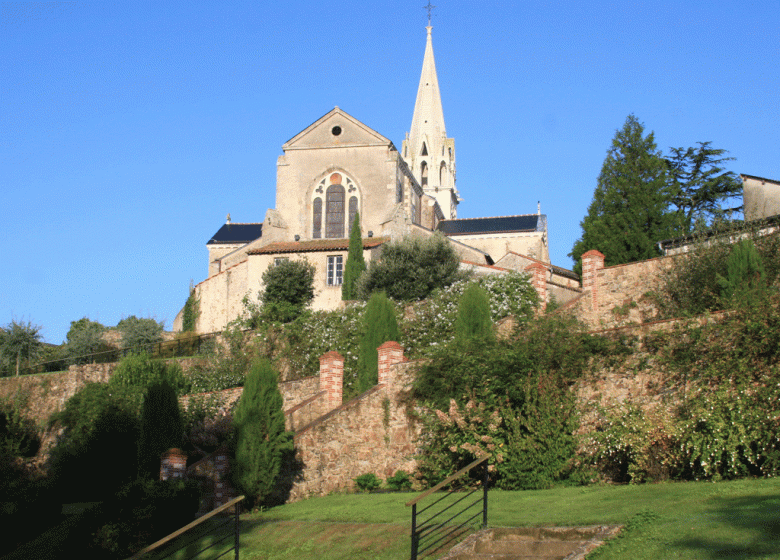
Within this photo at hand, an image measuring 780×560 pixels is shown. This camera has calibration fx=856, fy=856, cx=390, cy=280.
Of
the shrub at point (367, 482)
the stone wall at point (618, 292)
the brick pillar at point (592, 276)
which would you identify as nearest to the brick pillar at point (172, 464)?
the shrub at point (367, 482)

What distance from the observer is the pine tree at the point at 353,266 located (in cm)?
4069

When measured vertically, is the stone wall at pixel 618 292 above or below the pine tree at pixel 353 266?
below

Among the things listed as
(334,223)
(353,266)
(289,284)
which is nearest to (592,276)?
(353,266)

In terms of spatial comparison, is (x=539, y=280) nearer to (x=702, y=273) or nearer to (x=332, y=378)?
(x=702, y=273)

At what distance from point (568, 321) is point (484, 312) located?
4.74 m

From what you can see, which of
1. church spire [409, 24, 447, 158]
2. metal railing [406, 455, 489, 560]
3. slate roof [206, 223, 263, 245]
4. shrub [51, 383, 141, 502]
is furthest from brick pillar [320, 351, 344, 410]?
church spire [409, 24, 447, 158]

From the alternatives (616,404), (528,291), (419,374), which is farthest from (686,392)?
(528,291)

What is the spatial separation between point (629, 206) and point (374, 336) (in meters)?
17.5

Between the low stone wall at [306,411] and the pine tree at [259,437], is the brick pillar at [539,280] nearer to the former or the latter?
the low stone wall at [306,411]

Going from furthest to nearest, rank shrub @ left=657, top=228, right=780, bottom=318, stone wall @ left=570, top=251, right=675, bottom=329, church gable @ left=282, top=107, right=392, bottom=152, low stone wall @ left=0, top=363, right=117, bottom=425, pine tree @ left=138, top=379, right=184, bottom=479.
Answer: church gable @ left=282, top=107, right=392, bottom=152 → low stone wall @ left=0, top=363, right=117, bottom=425 → stone wall @ left=570, top=251, right=675, bottom=329 → shrub @ left=657, top=228, right=780, bottom=318 → pine tree @ left=138, top=379, right=184, bottom=479

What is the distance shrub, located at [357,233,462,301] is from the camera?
3719 cm

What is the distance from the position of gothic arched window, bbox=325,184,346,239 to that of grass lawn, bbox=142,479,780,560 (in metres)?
30.4

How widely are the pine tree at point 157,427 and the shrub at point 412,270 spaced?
1555 centimetres

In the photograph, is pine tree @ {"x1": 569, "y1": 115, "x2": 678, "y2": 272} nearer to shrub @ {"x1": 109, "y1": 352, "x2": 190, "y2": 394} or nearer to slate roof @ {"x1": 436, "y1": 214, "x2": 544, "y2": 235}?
slate roof @ {"x1": 436, "y1": 214, "x2": 544, "y2": 235}
